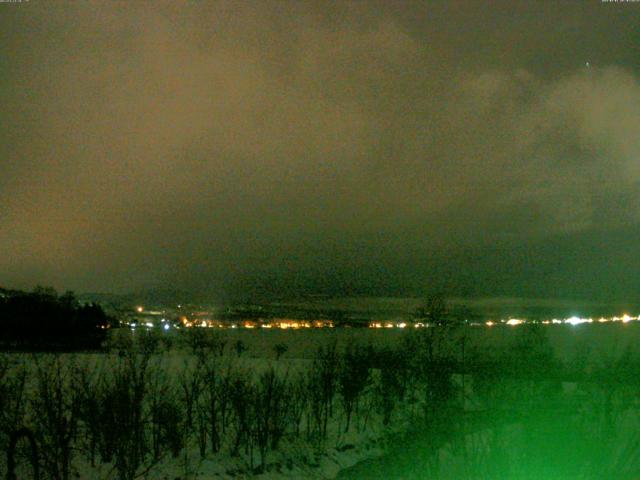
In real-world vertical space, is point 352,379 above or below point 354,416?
above

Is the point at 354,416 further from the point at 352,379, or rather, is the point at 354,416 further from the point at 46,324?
the point at 46,324

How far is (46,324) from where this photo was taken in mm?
45812

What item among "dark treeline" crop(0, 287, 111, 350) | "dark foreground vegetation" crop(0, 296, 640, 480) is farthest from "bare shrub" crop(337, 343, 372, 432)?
"dark treeline" crop(0, 287, 111, 350)

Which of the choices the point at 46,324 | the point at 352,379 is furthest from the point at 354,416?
the point at 46,324

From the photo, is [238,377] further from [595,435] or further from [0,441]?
[595,435]

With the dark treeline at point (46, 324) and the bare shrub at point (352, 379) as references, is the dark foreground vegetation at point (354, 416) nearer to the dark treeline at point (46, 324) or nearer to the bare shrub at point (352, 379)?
the bare shrub at point (352, 379)

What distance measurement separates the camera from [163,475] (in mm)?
13148

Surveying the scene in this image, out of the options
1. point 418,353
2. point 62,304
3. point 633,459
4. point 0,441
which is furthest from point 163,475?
point 62,304

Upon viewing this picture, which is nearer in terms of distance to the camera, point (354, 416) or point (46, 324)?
point (354, 416)

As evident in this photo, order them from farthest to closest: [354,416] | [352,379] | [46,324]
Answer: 1. [46,324]
2. [354,416]
3. [352,379]

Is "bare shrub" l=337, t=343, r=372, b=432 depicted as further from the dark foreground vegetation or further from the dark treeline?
the dark treeline

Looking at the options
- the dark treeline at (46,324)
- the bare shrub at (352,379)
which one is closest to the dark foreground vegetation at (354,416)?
the bare shrub at (352,379)

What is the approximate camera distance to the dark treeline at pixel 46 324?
144 ft

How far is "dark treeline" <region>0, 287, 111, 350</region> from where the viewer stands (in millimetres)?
43781
